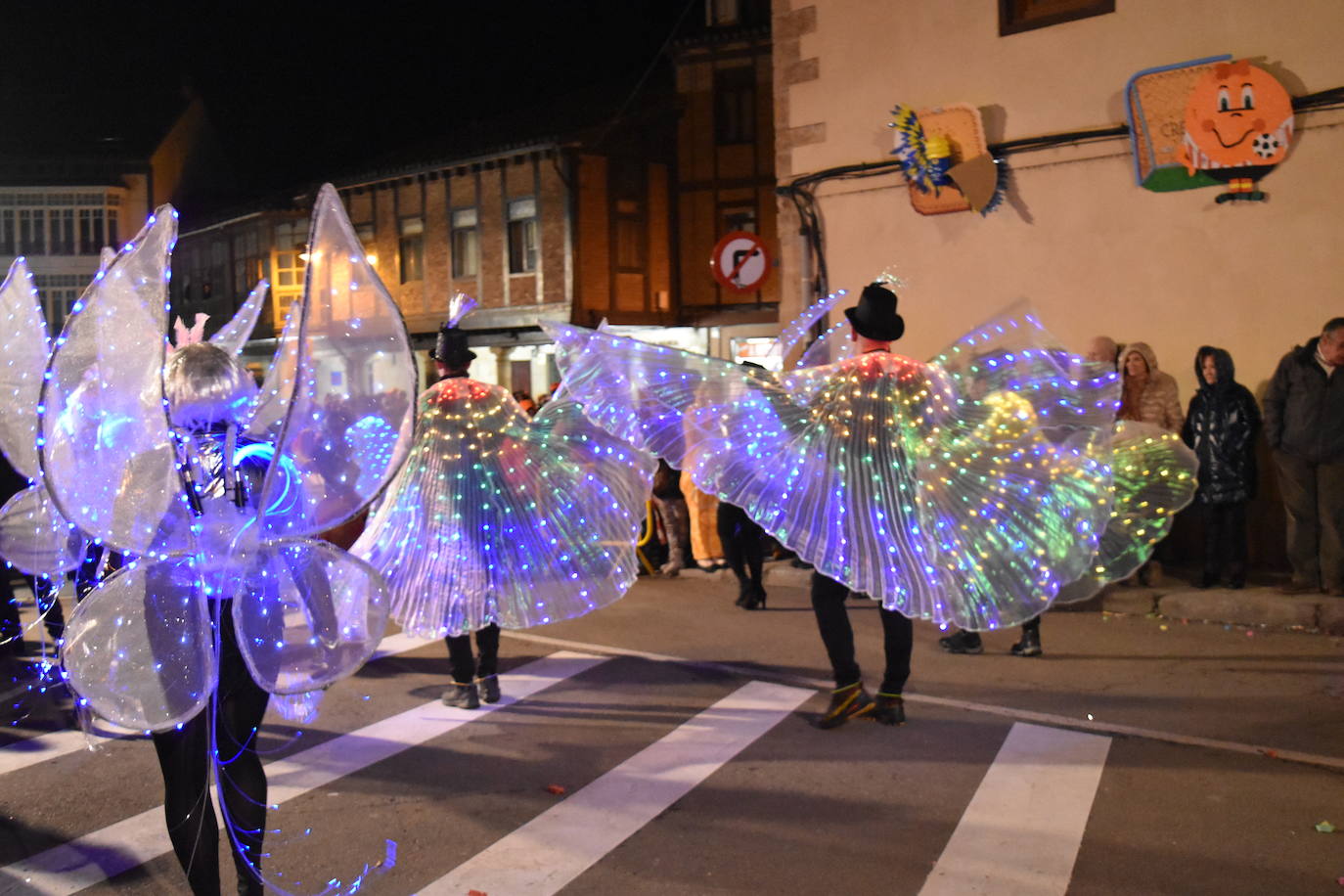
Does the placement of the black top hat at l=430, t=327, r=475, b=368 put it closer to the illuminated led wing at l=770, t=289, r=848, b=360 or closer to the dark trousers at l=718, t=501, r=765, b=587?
the illuminated led wing at l=770, t=289, r=848, b=360

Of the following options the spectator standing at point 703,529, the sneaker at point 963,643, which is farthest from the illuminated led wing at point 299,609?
the spectator standing at point 703,529

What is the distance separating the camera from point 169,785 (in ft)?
11.0

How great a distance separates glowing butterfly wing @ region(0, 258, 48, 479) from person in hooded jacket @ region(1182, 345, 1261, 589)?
756 centimetres

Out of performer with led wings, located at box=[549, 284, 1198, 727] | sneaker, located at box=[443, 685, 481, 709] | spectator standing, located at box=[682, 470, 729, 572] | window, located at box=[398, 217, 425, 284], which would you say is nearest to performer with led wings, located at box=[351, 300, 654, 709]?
sneaker, located at box=[443, 685, 481, 709]

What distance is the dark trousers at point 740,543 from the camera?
8.76 meters

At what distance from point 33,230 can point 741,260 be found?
33.0 m

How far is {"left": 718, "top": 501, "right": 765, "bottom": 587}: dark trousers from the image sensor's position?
8758 mm

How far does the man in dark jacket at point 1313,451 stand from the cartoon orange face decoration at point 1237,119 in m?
1.71

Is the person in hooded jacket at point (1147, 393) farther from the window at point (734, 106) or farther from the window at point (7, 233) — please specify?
the window at point (7, 233)

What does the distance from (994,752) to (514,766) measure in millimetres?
2231

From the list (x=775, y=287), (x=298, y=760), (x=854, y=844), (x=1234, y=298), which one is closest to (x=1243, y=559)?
(x=1234, y=298)

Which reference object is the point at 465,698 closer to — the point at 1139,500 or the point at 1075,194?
the point at 1139,500

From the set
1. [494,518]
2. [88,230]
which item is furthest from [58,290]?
[494,518]

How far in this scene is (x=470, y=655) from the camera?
603 cm
